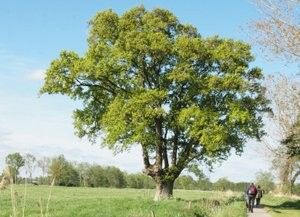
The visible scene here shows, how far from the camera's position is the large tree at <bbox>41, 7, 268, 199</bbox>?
40.1 m

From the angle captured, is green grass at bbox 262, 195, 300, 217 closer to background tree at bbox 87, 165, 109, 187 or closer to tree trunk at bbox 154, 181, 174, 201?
tree trunk at bbox 154, 181, 174, 201

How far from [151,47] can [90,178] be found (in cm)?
9230

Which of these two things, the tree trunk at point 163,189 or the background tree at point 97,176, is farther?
the background tree at point 97,176

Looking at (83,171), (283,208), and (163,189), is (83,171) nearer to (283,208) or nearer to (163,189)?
(163,189)

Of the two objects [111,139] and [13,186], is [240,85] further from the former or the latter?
[13,186]

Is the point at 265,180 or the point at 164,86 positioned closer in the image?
the point at 164,86

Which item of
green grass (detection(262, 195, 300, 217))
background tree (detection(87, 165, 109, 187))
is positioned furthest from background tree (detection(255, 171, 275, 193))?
green grass (detection(262, 195, 300, 217))

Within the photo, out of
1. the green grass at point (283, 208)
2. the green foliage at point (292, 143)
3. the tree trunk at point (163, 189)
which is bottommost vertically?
the green grass at point (283, 208)

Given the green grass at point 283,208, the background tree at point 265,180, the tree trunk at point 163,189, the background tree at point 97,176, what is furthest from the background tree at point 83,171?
Result: the tree trunk at point 163,189

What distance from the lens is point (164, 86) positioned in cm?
4184

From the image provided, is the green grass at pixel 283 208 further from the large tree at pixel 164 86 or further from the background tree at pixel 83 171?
the background tree at pixel 83 171

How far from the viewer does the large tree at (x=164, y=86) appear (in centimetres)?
4009

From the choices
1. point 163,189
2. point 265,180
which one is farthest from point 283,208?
point 265,180

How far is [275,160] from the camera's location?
6819 cm
